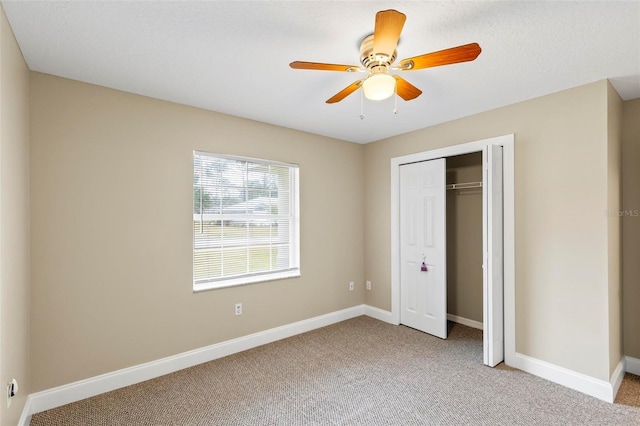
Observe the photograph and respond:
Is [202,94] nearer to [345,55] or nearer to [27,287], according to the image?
[345,55]

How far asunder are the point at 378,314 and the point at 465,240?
1511 mm

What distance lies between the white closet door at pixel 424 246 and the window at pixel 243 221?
4.55ft

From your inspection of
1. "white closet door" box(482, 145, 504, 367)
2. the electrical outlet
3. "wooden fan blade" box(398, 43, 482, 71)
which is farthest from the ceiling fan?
the electrical outlet

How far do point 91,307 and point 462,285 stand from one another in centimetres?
400

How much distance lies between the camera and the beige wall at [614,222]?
8.25ft

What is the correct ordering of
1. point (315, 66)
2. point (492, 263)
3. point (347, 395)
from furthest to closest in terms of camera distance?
point (492, 263)
point (347, 395)
point (315, 66)

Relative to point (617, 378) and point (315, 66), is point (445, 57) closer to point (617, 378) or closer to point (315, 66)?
point (315, 66)

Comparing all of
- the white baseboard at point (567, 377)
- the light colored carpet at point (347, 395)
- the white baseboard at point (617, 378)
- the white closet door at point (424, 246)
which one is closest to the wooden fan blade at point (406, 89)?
the white closet door at point (424, 246)

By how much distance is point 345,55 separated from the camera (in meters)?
2.11

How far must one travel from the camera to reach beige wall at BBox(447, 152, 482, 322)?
3949 millimetres

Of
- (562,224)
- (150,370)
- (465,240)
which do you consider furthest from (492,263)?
(150,370)

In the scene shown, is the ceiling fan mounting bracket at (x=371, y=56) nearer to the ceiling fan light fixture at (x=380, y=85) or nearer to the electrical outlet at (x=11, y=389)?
the ceiling fan light fixture at (x=380, y=85)

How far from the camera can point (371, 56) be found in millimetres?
1843

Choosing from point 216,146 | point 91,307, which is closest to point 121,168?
point 216,146
